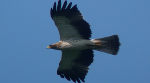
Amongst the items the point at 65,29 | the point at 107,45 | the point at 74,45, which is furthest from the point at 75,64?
the point at 107,45

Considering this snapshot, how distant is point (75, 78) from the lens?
33.5 ft

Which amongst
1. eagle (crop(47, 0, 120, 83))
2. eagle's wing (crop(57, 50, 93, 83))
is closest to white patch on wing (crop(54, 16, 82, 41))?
eagle (crop(47, 0, 120, 83))

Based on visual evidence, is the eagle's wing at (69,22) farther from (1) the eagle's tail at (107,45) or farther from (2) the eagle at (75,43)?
(1) the eagle's tail at (107,45)

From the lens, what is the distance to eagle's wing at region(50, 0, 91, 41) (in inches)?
368

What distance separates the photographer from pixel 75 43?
9773 millimetres

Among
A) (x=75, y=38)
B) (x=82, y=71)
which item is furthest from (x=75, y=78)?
(x=75, y=38)

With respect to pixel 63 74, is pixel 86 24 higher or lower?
higher

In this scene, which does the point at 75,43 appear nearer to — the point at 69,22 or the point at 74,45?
the point at 74,45

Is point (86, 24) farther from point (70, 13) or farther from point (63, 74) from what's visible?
point (63, 74)

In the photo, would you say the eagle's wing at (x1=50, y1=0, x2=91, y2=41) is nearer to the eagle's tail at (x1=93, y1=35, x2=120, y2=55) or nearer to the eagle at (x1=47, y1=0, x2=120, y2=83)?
the eagle at (x1=47, y1=0, x2=120, y2=83)

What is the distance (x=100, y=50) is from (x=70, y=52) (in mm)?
1045

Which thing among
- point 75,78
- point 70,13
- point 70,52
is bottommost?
point 75,78

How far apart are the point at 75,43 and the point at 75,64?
2.76 feet

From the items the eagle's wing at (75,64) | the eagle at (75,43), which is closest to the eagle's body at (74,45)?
the eagle at (75,43)
